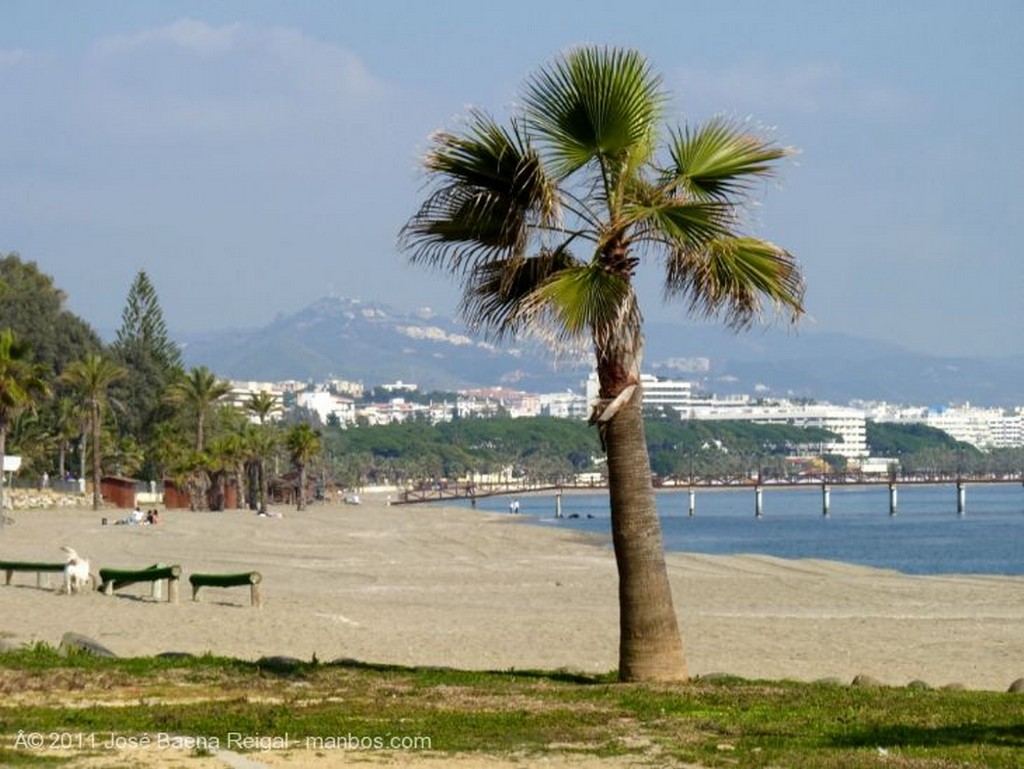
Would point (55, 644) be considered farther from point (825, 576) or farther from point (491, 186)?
point (825, 576)

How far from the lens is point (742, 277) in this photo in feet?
43.0

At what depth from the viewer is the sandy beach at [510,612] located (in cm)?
1820

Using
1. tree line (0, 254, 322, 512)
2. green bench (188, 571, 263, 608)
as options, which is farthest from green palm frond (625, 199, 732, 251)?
tree line (0, 254, 322, 512)

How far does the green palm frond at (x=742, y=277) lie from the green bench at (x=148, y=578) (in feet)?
40.1

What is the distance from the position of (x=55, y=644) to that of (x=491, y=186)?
6.89m

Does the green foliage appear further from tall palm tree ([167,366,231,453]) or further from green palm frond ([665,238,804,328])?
green palm frond ([665,238,804,328])

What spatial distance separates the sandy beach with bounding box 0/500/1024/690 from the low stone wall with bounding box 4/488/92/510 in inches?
688

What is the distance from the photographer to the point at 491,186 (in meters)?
13.5

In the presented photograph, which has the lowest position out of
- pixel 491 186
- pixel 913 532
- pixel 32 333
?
pixel 913 532

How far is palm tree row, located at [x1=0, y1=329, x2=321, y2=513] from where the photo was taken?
83.7 metres

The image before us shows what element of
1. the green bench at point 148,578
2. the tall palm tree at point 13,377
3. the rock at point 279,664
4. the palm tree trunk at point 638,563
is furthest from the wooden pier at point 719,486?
the palm tree trunk at point 638,563

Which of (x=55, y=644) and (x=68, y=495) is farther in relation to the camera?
(x=68, y=495)

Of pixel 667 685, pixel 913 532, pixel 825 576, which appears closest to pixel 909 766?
pixel 667 685

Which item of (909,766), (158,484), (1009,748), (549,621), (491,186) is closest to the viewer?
(909,766)
